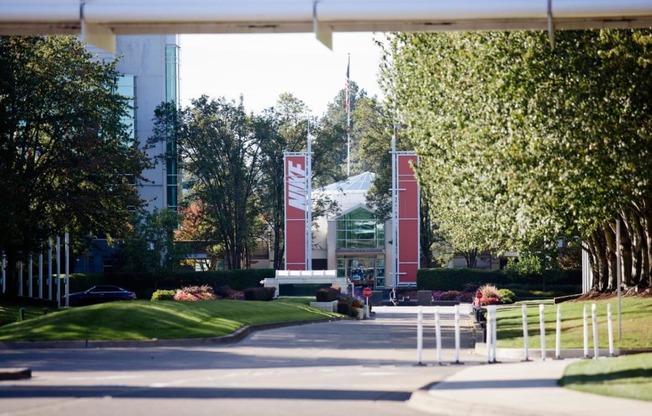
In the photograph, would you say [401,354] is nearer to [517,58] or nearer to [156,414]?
[517,58]

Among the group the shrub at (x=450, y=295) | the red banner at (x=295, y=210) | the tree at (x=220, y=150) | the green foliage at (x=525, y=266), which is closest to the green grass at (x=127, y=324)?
the red banner at (x=295, y=210)

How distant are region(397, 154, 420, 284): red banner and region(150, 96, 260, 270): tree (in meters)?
12.2

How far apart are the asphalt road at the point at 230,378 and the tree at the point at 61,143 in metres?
22.2

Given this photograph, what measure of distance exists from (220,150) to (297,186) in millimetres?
9925

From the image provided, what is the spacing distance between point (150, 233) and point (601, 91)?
5144 cm

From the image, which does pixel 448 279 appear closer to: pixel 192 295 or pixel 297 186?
pixel 297 186

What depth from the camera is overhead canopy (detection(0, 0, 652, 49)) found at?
1719 centimetres

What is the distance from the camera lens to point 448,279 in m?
80.6

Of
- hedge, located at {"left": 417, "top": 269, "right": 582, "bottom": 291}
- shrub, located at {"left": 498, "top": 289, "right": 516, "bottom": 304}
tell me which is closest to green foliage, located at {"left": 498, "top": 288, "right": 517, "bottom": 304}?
shrub, located at {"left": 498, "top": 289, "right": 516, "bottom": 304}

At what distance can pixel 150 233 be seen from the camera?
74.6 meters

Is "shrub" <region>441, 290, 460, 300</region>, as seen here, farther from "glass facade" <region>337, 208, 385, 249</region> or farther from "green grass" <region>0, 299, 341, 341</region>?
"green grass" <region>0, 299, 341, 341</region>
